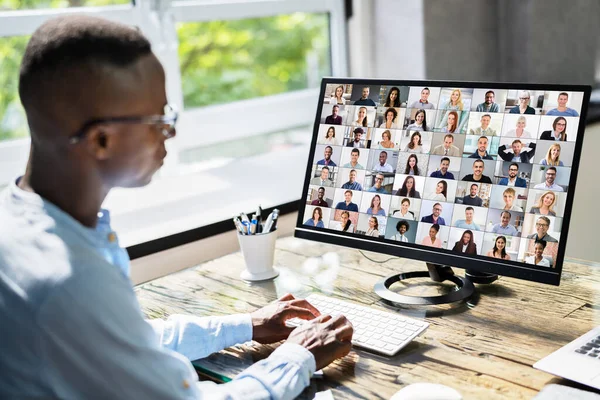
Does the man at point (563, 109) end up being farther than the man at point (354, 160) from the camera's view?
No

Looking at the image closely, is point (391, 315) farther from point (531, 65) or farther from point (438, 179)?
point (531, 65)

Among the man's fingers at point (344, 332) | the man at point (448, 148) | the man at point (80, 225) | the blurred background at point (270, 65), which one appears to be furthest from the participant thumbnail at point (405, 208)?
the blurred background at point (270, 65)

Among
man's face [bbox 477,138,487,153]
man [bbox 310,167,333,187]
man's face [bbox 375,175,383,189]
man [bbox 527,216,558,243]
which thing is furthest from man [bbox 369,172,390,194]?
man [bbox 527,216,558,243]

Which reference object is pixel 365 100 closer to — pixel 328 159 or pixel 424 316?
pixel 328 159

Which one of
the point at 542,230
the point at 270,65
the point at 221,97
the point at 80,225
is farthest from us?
the point at 270,65

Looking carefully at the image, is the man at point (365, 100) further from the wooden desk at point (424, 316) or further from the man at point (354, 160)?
the wooden desk at point (424, 316)

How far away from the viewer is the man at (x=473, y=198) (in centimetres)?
134

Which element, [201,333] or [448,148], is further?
[448,148]

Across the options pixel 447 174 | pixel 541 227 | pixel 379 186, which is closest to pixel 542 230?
pixel 541 227

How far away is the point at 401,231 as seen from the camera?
142cm

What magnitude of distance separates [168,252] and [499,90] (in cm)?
95

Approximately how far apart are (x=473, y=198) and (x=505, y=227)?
0.08m

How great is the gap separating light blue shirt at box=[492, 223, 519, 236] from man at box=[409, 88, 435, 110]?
277 millimetres

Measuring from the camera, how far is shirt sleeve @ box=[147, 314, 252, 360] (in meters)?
1.22
